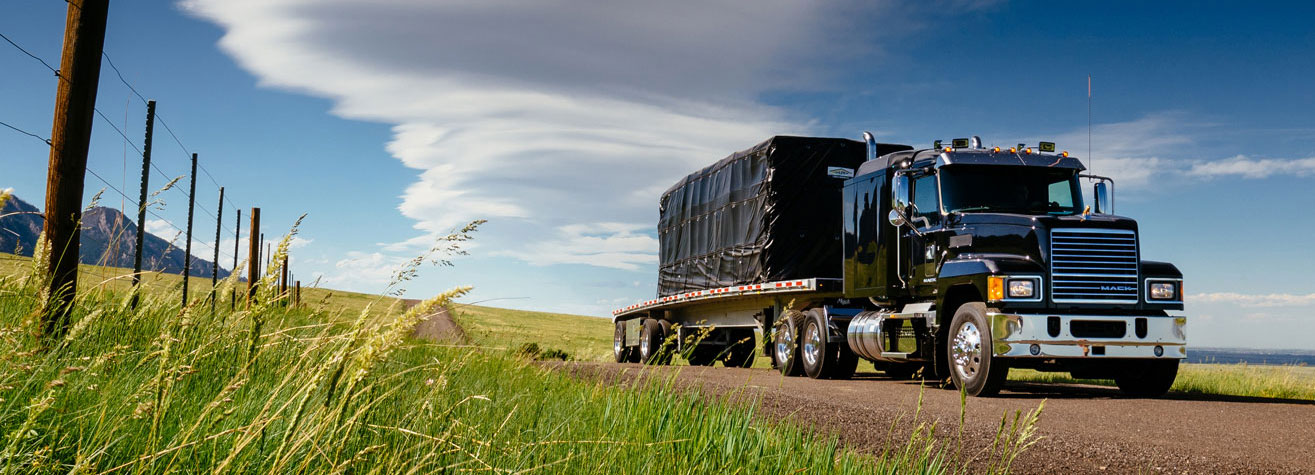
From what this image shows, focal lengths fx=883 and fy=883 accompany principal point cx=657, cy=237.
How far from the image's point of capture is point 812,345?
1448cm

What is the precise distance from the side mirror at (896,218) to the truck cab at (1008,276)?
0.03m

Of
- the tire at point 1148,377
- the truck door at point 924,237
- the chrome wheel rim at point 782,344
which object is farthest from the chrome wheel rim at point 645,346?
the tire at point 1148,377

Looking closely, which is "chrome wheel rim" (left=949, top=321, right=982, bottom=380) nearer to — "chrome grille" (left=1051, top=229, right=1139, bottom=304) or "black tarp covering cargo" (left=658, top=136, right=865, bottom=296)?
"chrome grille" (left=1051, top=229, right=1139, bottom=304)

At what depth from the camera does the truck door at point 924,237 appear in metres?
12.0

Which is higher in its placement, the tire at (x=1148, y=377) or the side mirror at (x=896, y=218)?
the side mirror at (x=896, y=218)

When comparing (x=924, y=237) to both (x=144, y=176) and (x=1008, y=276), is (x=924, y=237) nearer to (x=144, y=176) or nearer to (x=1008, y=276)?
(x=1008, y=276)

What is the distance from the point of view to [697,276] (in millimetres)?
19219

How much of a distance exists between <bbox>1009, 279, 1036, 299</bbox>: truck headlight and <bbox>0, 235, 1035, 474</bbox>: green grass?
462 cm

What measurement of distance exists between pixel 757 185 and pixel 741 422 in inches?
429

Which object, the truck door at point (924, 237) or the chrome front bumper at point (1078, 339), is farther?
the truck door at point (924, 237)

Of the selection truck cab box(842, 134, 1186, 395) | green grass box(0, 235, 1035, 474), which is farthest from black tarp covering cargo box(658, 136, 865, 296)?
green grass box(0, 235, 1035, 474)

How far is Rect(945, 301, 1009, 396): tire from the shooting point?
10352 mm

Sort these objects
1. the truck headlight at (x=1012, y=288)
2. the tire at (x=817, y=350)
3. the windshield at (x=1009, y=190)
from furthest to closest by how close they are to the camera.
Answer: the tire at (x=817, y=350) → the windshield at (x=1009, y=190) → the truck headlight at (x=1012, y=288)

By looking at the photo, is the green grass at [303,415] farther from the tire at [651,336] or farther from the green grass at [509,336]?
the tire at [651,336]
